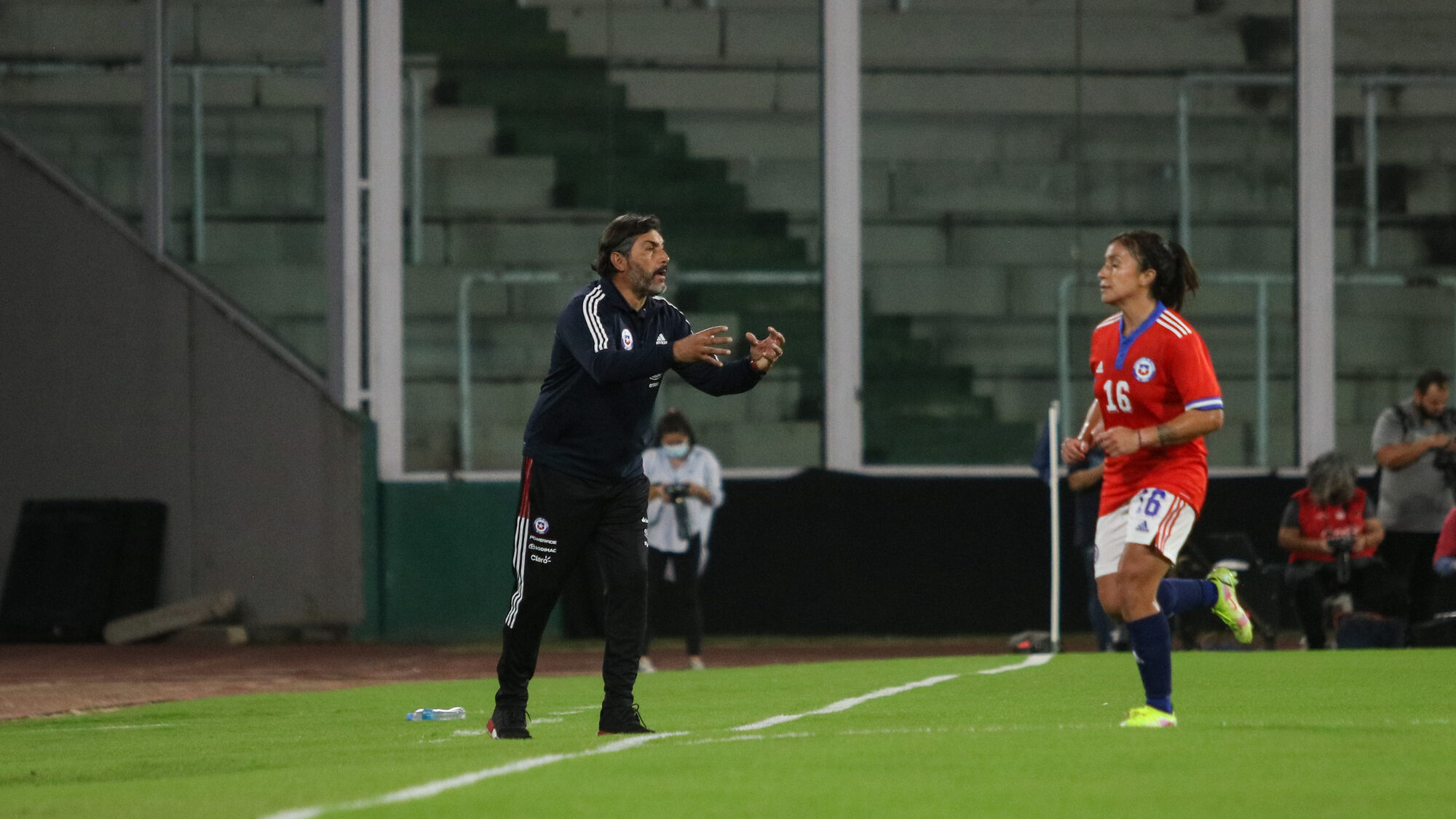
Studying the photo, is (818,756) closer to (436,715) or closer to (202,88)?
(436,715)

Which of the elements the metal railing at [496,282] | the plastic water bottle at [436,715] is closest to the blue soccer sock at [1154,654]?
the plastic water bottle at [436,715]

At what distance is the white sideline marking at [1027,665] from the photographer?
12461mm

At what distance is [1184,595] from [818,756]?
6.98 feet

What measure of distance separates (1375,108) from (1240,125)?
131 cm

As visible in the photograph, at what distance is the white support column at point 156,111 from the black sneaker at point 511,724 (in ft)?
39.0

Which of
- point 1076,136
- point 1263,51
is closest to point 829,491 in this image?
point 1076,136

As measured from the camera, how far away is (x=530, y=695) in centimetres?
→ 1179

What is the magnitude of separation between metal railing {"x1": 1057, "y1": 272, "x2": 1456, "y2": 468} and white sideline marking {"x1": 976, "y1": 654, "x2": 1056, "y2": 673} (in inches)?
198

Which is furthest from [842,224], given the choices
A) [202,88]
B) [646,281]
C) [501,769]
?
[501,769]

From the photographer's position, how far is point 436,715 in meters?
9.89

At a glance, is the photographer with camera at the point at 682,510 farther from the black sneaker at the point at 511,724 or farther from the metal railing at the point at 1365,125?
the black sneaker at the point at 511,724

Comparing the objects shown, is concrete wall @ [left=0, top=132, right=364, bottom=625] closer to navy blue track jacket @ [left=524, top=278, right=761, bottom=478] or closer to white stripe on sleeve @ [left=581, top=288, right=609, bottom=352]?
navy blue track jacket @ [left=524, top=278, right=761, bottom=478]

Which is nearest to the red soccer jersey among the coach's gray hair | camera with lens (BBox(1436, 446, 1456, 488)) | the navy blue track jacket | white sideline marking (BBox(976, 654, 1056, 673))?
the navy blue track jacket

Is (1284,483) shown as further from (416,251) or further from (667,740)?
(667,740)
